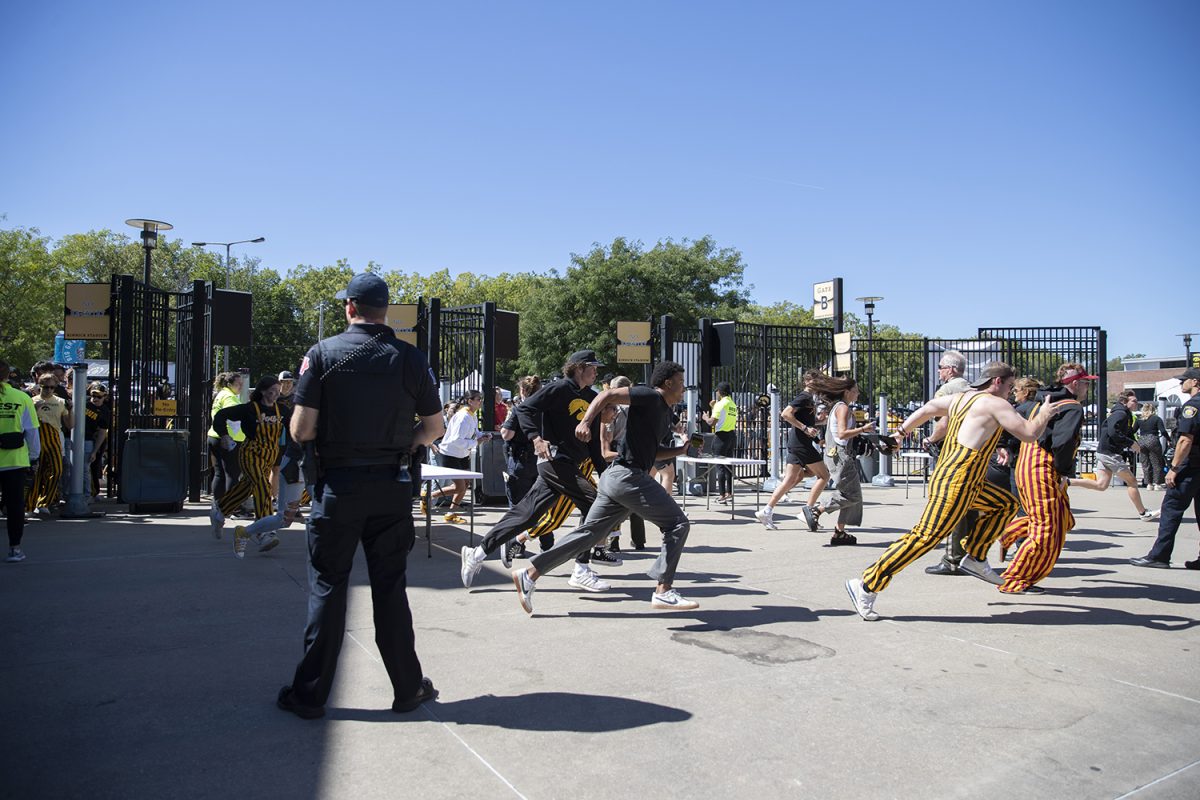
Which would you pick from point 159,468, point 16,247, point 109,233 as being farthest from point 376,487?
point 109,233

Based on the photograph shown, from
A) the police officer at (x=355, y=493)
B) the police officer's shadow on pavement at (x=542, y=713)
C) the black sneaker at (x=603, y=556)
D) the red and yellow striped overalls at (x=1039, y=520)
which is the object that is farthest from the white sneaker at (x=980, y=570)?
the police officer at (x=355, y=493)

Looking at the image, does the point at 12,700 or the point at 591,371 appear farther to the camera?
the point at 591,371

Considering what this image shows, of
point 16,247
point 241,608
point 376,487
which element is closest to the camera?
point 376,487

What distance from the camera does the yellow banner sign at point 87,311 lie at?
12711 millimetres

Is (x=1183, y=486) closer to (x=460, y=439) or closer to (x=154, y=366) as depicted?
(x=460, y=439)

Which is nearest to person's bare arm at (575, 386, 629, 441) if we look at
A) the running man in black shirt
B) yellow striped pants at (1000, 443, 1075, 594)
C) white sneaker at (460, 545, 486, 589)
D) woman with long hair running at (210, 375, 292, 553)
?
the running man in black shirt

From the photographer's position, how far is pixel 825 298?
19094 mm

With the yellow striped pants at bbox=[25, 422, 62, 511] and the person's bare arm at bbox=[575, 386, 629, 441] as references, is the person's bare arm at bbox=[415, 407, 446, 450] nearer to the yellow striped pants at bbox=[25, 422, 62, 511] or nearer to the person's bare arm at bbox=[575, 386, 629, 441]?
the person's bare arm at bbox=[575, 386, 629, 441]

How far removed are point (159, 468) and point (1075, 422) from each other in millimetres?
10578

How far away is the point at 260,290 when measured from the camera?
2056 inches

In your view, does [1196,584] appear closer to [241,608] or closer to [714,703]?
[714,703]

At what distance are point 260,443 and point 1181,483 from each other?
8295 millimetres

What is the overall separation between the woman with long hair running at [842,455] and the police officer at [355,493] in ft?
20.2

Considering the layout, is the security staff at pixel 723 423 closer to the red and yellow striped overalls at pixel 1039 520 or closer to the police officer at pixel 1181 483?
the police officer at pixel 1181 483
